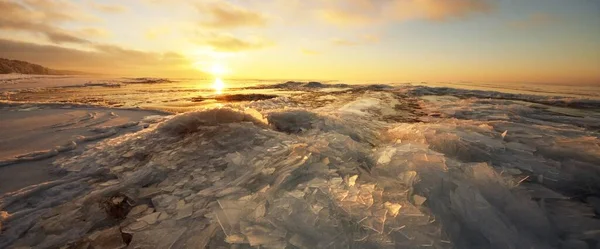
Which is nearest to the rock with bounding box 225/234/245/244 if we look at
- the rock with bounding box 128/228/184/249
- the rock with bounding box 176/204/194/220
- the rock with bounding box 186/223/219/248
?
the rock with bounding box 186/223/219/248

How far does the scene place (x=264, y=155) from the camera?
3.44 m

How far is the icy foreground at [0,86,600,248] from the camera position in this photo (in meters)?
1.83

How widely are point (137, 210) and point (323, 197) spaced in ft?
5.80

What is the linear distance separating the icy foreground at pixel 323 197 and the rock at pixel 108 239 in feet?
0.03

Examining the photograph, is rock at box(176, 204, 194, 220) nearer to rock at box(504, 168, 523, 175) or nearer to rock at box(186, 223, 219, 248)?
rock at box(186, 223, 219, 248)

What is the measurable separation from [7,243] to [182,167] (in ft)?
5.24

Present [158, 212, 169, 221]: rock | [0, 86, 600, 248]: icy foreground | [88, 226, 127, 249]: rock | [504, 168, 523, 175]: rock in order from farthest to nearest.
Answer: [504, 168, 523, 175]: rock < [158, 212, 169, 221]: rock < [88, 226, 127, 249]: rock < [0, 86, 600, 248]: icy foreground

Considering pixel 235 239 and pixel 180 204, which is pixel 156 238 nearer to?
pixel 180 204

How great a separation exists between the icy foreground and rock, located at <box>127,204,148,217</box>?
0.01m

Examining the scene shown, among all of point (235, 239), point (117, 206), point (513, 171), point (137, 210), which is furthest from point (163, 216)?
point (513, 171)

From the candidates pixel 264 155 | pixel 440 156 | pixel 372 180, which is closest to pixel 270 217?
pixel 372 180

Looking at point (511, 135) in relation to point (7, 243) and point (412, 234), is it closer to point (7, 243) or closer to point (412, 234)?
point (412, 234)

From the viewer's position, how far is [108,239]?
205 cm

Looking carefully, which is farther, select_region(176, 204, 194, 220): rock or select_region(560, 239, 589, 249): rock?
select_region(176, 204, 194, 220): rock
